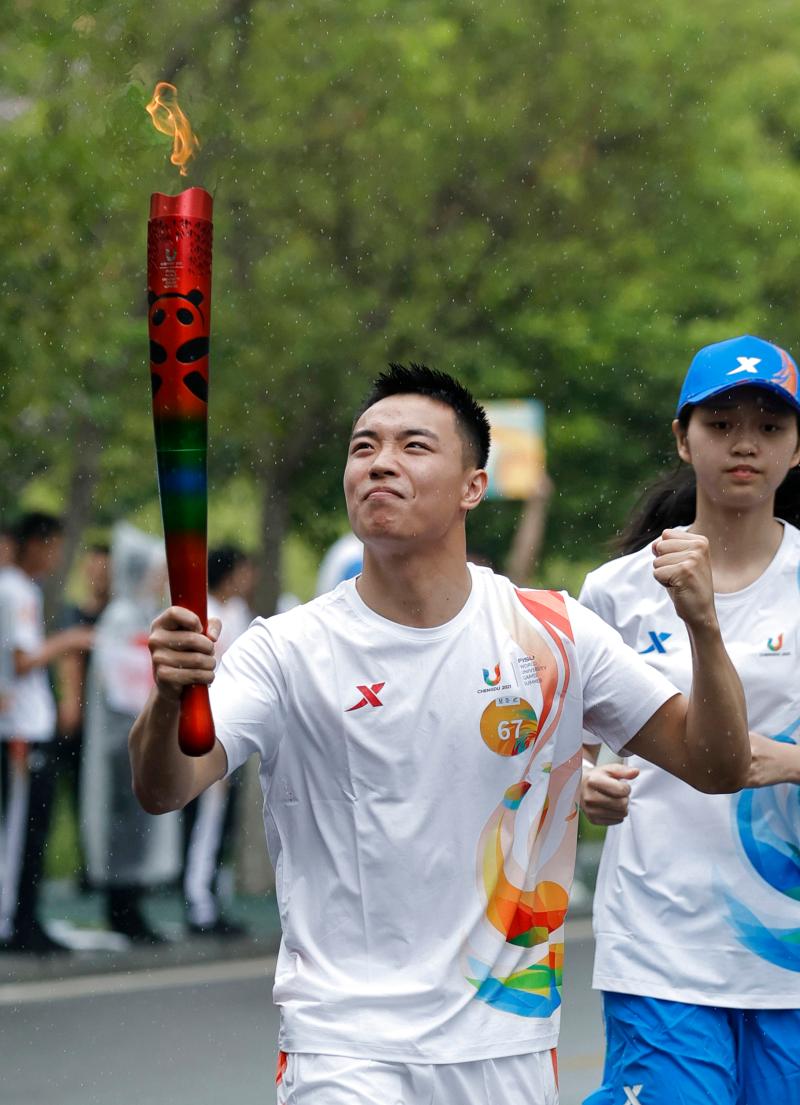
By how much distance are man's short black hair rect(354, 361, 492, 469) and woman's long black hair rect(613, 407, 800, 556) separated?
1.06 meters

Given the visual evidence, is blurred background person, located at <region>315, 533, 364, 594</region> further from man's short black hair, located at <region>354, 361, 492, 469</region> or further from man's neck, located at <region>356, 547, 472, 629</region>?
man's neck, located at <region>356, 547, 472, 629</region>

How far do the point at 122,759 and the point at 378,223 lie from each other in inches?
149

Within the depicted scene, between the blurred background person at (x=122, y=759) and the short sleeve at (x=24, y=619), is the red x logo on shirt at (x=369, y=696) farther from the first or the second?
the blurred background person at (x=122, y=759)

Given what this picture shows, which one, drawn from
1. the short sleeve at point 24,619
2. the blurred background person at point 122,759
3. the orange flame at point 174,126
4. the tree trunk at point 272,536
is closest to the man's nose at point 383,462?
the orange flame at point 174,126

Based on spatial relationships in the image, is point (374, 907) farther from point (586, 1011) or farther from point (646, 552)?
point (586, 1011)

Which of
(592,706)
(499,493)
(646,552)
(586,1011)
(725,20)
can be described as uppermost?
(725,20)

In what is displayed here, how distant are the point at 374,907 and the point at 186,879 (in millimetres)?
6935

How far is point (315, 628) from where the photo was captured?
11.0 ft

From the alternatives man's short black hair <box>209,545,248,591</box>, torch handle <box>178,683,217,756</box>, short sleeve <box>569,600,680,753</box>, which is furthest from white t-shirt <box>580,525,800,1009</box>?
man's short black hair <box>209,545,248,591</box>

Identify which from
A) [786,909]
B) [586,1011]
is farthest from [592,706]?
[586,1011]

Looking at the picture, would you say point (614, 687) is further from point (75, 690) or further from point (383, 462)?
point (75, 690)

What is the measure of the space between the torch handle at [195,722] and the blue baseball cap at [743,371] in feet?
5.32

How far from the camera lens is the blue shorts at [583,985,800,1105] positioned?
3867 mm

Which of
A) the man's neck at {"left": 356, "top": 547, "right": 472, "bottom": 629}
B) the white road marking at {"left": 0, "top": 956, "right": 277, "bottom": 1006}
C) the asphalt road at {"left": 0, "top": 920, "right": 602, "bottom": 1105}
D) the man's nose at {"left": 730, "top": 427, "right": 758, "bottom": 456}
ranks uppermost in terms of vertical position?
the man's nose at {"left": 730, "top": 427, "right": 758, "bottom": 456}
